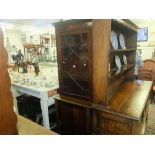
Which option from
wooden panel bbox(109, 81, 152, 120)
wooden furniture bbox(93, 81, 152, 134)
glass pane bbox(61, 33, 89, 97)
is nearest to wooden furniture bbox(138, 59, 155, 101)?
wooden panel bbox(109, 81, 152, 120)

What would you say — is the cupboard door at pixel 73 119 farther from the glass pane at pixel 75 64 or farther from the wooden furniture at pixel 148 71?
the wooden furniture at pixel 148 71

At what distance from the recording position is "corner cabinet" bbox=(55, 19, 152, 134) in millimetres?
1509

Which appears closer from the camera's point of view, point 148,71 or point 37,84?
point 37,84

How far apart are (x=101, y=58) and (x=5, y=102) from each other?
1054 millimetres

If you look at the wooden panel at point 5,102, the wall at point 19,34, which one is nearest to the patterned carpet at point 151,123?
the wooden panel at point 5,102

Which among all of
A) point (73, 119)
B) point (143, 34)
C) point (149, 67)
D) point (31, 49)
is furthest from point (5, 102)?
point (143, 34)

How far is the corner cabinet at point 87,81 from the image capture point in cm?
151

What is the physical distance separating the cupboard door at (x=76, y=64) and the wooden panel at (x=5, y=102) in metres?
1.06

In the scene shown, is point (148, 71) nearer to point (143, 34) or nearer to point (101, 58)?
point (143, 34)

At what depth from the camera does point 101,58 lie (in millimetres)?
1523

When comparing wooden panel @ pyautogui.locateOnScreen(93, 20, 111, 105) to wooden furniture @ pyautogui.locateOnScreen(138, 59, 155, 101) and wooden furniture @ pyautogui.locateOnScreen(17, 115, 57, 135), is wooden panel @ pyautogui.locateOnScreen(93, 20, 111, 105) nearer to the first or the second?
wooden furniture @ pyautogui.locateOnScreen(17, 115, 57, 135)

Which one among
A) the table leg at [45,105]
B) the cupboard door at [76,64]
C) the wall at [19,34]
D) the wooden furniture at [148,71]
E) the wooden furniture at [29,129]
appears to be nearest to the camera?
the wooden furniture at [29,129]
